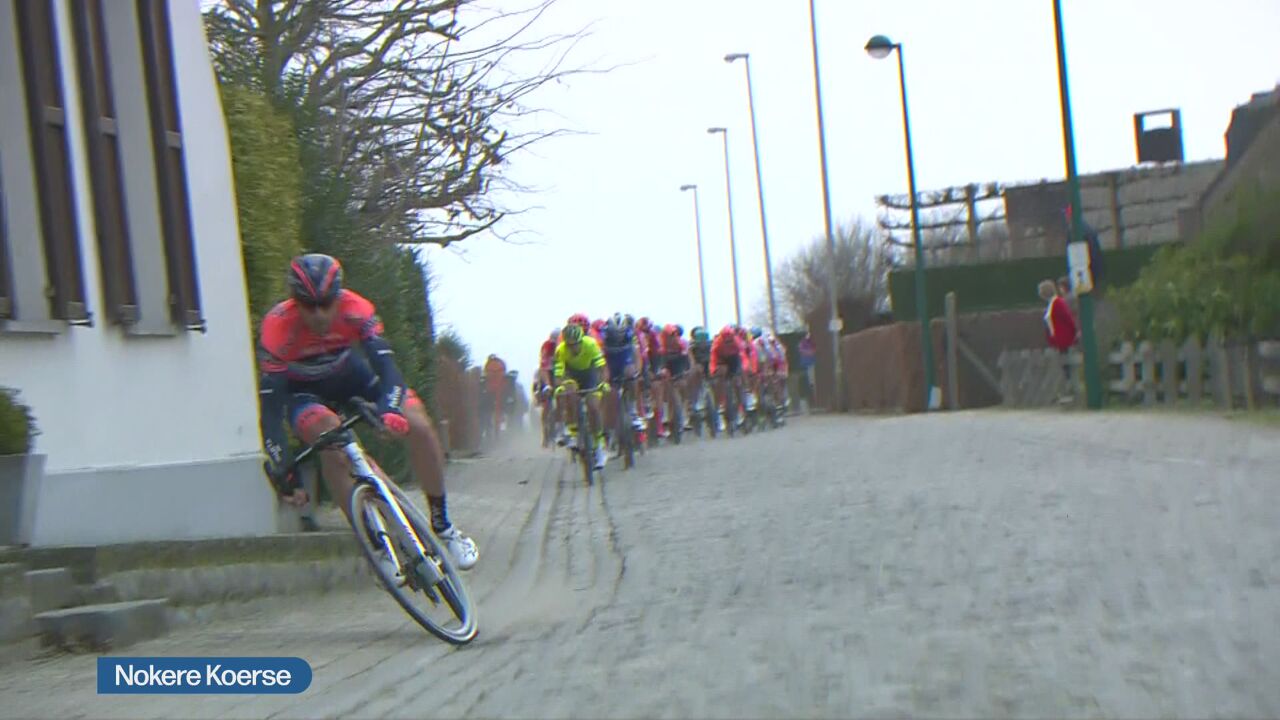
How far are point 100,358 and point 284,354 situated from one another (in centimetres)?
314

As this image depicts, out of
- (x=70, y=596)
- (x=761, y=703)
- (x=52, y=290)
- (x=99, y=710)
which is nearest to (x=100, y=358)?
(x=52, y=290)

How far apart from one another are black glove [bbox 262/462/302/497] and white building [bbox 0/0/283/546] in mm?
1726

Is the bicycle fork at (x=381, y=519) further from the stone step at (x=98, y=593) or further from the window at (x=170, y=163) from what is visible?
the window at (x=170, y=163)

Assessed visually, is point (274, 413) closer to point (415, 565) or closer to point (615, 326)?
point (415, 565)

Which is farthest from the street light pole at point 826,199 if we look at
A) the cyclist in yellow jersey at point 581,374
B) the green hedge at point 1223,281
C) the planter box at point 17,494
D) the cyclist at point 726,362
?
the planter box at point 17,494

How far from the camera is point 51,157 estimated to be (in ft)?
35.5

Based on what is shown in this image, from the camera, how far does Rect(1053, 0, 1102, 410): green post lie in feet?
78.4

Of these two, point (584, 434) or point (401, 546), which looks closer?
point (401, 546)

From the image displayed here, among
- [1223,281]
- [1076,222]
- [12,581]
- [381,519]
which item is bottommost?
[12,581]

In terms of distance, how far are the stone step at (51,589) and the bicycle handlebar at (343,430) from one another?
4.03 ft

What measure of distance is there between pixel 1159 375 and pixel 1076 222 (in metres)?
2.76

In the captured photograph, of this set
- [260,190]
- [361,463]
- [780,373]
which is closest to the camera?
[361,463]

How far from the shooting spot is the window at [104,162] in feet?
36.9

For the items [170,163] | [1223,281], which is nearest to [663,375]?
[1223,281]
